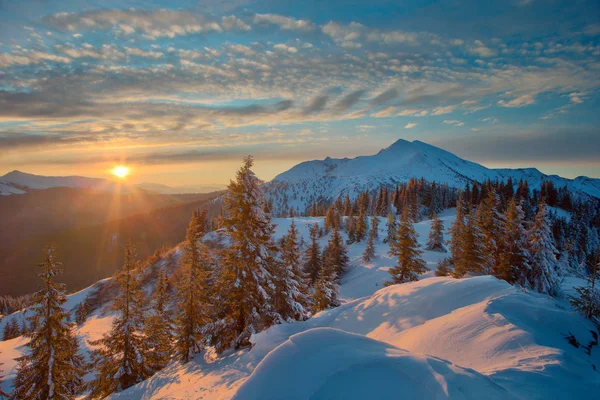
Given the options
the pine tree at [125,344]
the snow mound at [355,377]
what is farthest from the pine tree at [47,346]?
the snow mound at [355,377]

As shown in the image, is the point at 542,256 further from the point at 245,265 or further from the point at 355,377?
the point at 355,377

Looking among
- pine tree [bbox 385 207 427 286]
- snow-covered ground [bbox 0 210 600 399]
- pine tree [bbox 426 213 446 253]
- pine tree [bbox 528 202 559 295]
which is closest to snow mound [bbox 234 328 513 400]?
snow-covered ground [bbox 0 210 600 399]

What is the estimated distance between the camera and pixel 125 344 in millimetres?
16234

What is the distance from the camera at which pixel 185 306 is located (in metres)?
16.2

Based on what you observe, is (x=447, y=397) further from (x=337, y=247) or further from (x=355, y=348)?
(x=337, y=247)

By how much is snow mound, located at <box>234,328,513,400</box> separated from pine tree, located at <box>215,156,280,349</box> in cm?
1005

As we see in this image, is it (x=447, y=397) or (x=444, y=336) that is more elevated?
(x=447, y=397)

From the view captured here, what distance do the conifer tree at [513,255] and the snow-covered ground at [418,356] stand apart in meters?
11.0

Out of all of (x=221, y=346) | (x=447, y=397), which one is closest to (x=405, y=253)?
(x=221, y=346)

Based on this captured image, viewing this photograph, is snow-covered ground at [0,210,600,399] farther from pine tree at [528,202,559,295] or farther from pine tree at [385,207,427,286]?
pine tree at [528,202,559,295]

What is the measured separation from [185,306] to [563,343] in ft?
53.7

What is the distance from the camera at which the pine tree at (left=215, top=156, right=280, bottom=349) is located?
1484 cm

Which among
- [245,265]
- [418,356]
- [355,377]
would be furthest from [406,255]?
[355,377]

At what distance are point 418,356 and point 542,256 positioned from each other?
2427 centimetres
